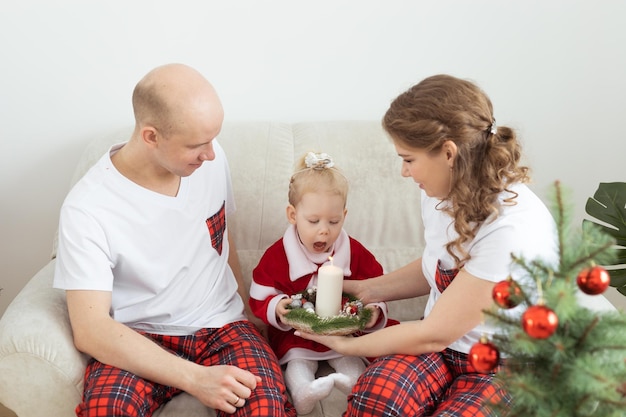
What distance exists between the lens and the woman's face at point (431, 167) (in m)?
1.76

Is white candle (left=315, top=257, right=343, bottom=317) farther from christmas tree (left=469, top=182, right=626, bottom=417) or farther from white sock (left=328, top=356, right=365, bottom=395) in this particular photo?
christmas tree (left=469, top=182, right=626, bottom=417)

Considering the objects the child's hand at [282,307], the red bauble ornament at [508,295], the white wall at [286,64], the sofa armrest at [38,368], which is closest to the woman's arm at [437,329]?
the child's hand at [282,307]

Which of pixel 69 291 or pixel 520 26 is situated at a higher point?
pixel 520 26

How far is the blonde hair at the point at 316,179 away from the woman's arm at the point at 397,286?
27cm

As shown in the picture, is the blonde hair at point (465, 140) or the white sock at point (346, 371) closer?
the blonde hair at point (465, 140)

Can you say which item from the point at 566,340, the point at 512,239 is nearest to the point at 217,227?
the point at 512,239

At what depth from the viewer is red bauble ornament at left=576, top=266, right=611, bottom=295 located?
1.13 meters

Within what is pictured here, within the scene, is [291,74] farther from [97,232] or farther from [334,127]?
[97,232]

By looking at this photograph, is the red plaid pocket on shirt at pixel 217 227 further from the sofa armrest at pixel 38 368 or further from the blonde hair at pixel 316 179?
the sofa armrest at pixel 38 368

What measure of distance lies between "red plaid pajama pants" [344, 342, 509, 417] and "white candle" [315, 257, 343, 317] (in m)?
0.19

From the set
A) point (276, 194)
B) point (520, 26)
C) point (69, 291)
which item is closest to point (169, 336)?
point (69, 291)

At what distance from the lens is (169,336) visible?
2.09 m

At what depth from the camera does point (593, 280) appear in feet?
3.74

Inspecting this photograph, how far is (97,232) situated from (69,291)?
0.16m
